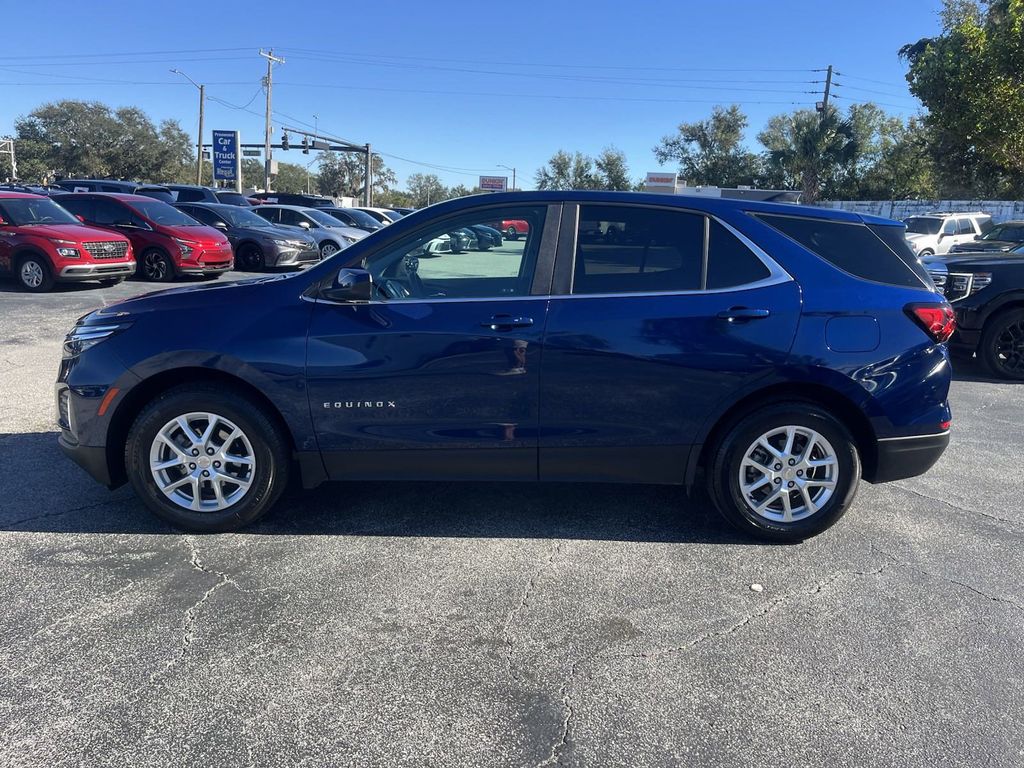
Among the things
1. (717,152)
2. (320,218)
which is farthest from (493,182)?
(320,218)

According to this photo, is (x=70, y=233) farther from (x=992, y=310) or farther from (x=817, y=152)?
(x=817, y=152)

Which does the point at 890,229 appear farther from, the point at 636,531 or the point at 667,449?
the point at 636,531

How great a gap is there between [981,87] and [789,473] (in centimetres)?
2611

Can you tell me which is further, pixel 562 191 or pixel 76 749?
pixel 562 191

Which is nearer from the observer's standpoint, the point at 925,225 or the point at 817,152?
the point at 925,225

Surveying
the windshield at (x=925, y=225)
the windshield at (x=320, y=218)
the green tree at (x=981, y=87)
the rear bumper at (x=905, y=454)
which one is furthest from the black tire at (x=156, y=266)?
the green tree at (x=981, y=87)

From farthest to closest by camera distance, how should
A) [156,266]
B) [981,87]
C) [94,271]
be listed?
[981,87] < [156,266] < [94,271]

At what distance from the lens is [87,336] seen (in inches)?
152

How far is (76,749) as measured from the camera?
92.4 inches

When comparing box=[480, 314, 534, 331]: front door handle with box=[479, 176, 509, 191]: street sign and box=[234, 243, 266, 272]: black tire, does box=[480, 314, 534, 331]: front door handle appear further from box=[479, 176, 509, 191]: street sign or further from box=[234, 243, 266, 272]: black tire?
box=[479, 176, 509, 191]: street sign

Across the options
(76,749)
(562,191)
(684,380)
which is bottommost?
(76,749)

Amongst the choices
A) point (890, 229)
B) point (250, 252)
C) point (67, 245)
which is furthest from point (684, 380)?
point (250, 252)

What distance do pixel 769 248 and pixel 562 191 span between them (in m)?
1.10

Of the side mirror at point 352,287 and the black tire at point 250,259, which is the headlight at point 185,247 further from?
the side mirror at point 352,287
